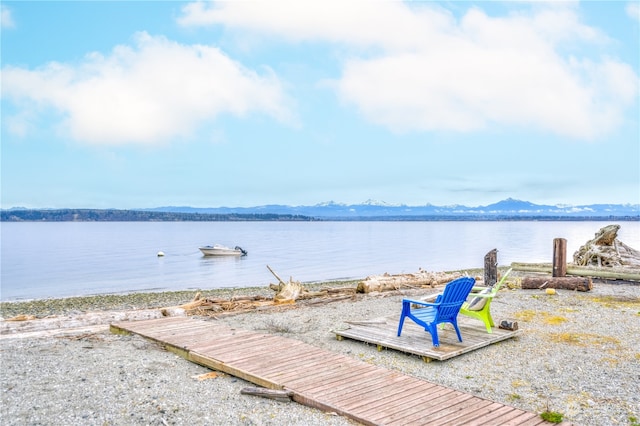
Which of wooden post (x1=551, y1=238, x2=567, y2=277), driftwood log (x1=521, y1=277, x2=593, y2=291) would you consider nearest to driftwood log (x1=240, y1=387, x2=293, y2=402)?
driftwood log (x1=521, y1=277, x2=593, y2=291)

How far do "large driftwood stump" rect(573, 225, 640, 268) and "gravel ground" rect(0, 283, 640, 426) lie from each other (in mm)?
9571

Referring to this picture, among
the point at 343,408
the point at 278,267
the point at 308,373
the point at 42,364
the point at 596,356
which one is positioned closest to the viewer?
the point at 343,408

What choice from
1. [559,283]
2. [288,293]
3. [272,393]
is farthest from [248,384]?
[559,283]

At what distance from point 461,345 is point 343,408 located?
3154mm

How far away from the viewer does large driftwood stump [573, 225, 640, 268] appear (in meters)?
18.6

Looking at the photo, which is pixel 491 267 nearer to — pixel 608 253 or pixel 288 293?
pixel 288 293

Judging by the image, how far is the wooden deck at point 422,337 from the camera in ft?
23.6

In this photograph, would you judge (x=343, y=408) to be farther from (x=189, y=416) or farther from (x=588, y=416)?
(x=588, y=416)

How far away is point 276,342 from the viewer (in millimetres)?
7684

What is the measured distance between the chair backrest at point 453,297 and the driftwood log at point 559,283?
28.5 feet

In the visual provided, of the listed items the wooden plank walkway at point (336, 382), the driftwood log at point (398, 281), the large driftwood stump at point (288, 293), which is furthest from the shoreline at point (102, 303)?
the wooden plank walkway at point (336, 382)

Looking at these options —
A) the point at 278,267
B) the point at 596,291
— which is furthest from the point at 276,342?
the point at 278,267

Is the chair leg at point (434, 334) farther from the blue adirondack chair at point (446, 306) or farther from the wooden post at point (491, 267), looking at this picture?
the wooden post at point (491, 267)

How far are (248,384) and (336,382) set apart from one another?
112 centimetres
